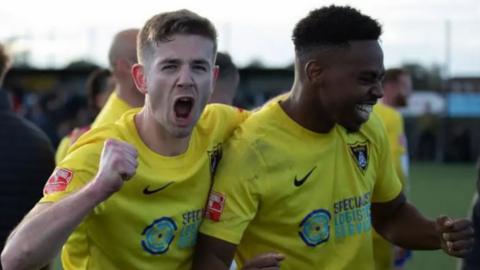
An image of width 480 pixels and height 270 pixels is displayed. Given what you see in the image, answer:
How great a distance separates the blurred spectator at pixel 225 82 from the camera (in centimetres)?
595

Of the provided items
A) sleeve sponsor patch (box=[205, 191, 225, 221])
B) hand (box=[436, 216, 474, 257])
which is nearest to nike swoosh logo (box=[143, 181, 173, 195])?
sleeve sponsor patch (box=[205, 191, 225, 221])

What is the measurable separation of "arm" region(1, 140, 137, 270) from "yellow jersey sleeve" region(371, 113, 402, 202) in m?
1.53

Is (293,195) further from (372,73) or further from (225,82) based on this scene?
(225,82)

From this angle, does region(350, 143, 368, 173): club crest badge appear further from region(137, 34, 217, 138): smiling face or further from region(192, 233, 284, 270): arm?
region(137, 34, 217, 138): smiling face

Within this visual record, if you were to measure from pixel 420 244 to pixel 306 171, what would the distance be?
2.55 ft

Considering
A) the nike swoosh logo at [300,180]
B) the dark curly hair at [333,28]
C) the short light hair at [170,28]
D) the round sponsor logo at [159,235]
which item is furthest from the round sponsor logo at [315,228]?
the short light hair at [170,28]

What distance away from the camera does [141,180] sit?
12.7 feet

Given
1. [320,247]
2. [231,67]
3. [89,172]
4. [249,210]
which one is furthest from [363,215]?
[231,67]

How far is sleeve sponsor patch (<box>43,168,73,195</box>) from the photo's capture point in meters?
3.64

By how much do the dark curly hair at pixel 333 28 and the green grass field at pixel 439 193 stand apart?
26.1 ft

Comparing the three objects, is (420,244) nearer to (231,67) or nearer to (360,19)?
(360,19)

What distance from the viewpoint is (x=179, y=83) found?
381 centimetres

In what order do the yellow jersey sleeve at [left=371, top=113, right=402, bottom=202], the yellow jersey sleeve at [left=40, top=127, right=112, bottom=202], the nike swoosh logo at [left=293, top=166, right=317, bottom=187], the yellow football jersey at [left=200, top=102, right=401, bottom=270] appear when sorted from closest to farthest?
the yellow jersey sleeve at [left=40, top=127, right=112, bottom=202] → the yellow football jersey at [left=200, top=102, right=401, bottom=270] → the nike swoosh logo at [left=293, top=166, right=317, bottom=187] → the yellow jersey sleeve at [left=371, top=113, right=402, bottom=202]

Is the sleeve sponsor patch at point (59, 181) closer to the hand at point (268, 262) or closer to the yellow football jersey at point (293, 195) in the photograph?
the yellow football jersey at point (293, 195)
